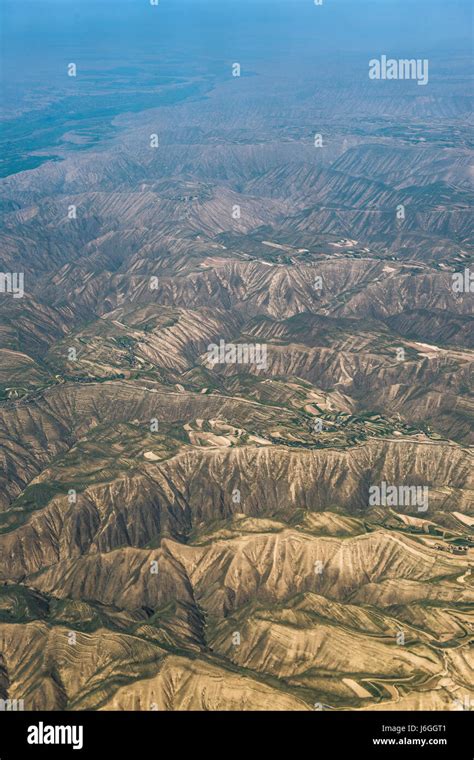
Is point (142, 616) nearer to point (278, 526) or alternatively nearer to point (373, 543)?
point (278, 526)

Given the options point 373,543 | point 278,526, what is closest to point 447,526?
point 373,543

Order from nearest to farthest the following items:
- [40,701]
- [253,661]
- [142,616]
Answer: [40,701] < [253,661] < [142,616]

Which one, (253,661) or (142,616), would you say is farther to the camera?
(142,616)
